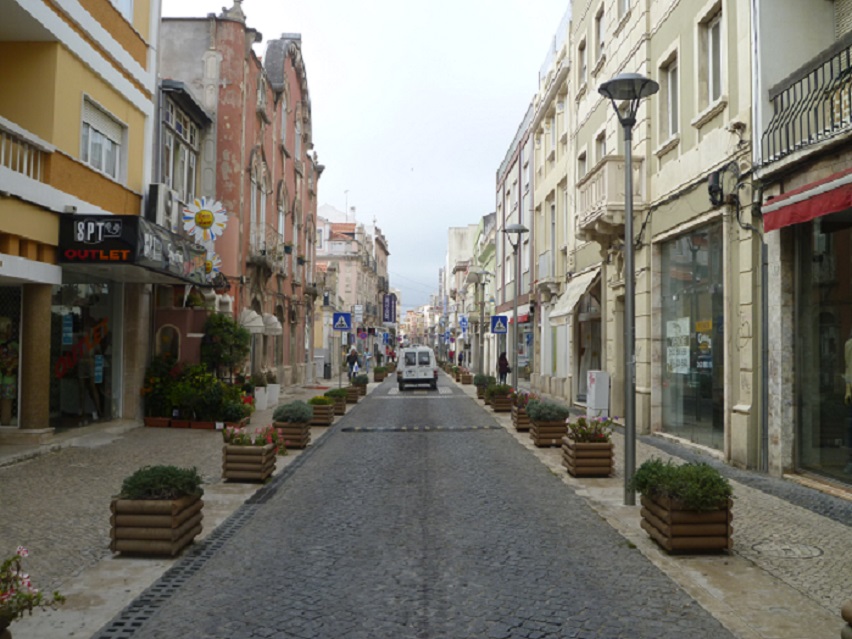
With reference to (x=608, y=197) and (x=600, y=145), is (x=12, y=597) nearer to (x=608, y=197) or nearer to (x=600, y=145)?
(x=608, y=197)

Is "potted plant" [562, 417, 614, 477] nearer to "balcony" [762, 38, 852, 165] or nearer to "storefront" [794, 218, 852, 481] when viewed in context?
"storefront" [794, 218, 852, 481]

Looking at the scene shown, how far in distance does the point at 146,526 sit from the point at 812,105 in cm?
887

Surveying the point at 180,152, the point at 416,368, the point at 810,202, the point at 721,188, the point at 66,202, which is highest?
the point at 180,152

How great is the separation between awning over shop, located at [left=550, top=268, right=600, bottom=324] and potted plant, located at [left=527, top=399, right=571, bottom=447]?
7.05 metres

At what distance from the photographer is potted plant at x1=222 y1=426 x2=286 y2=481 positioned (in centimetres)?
988

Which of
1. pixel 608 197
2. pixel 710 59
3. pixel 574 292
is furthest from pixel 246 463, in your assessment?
pixel 574 292

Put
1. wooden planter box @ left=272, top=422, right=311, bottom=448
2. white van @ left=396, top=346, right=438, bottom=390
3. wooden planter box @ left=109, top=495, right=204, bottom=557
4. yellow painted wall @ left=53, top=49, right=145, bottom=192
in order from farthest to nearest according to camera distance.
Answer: white van @ left=396, top=346, right=438, bottom=390, wooden planter box @ left=272, top=422, right=311, bottom=448, yellow painted wall @ left=53, top=49, right=145, bottom=192, wooden planter box @ left=109, top=495, right=204, bottom=557

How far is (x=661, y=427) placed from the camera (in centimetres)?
1520

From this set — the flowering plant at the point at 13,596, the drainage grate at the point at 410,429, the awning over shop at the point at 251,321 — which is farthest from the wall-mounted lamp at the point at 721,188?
the awning over shop at the point at 251,321

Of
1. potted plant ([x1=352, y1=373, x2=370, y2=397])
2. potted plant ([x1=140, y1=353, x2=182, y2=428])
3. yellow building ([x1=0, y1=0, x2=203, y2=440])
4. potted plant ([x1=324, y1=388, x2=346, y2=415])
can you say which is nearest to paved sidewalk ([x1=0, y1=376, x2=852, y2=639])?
yellow building ([x1=0, y1=0, x2=203, y2=440])

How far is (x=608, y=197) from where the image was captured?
1571 centimetres

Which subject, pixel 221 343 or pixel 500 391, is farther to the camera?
pixel 500 391

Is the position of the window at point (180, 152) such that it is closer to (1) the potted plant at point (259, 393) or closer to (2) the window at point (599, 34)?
(1) the potted plant at point (259, 393)

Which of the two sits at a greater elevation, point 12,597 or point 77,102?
point 77,102
